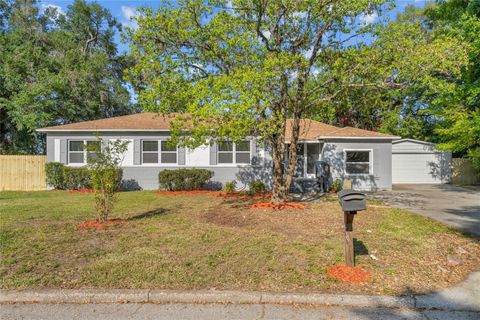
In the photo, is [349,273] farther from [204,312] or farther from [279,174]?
[279,174]

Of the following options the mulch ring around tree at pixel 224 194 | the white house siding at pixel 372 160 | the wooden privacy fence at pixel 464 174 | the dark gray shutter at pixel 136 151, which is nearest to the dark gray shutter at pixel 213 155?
the mulch ring around tree at pixel 224 194

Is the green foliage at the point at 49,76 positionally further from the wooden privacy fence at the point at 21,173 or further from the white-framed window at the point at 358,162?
the white-framed window at the point at 358,162

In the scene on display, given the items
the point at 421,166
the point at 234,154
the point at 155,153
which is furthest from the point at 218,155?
the point at 421,166

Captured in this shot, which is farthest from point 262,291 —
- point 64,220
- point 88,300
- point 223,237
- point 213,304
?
point 64,220

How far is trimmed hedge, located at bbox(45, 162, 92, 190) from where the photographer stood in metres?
15.2

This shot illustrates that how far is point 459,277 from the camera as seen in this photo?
4664 mm

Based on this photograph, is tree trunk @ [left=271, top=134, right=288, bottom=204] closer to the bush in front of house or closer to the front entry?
the bush in front of house

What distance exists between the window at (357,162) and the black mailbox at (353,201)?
12.4 metres

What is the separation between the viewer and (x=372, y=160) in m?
16.4

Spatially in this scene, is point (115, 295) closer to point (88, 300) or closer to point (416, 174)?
point (88, 300)

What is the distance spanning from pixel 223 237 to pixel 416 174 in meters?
18.8

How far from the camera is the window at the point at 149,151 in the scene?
1619 cm

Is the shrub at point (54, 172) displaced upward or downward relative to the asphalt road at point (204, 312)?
upward

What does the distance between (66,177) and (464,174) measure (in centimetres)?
2363
